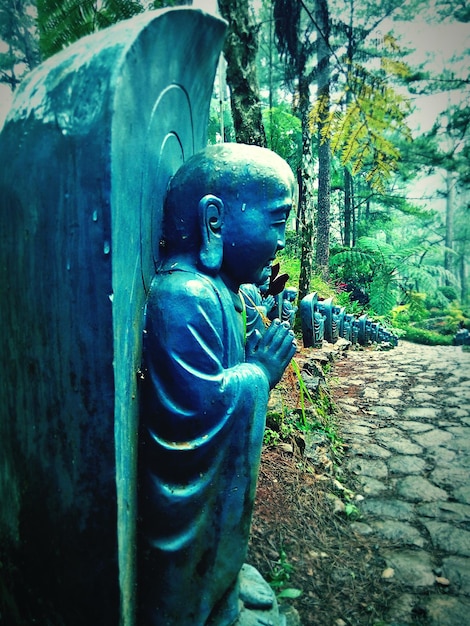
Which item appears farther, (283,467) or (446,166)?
(446,166)

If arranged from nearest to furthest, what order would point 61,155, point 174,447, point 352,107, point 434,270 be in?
point 61,155 → point 174,447 → point 352,107 → point 434,270

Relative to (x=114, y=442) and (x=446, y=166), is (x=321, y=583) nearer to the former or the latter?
(x=114, y=442)

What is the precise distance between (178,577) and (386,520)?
219cm

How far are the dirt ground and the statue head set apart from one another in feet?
4.85

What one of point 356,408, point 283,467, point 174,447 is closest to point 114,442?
point 174,447

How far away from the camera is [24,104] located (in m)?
0.91

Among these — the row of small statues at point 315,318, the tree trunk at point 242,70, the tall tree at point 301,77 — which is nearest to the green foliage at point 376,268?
the row of small statues at point 315,318

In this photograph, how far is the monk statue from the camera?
1.06 meters

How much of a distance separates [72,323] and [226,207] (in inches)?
23.9

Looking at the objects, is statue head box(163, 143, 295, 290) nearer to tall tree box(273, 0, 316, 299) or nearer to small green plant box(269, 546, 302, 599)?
small green plant box(269, 546, 302, 599)

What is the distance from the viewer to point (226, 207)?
121 centimetres

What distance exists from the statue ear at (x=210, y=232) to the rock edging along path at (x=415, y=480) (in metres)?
2.01

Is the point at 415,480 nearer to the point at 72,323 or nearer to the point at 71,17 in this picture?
the point at 72,323

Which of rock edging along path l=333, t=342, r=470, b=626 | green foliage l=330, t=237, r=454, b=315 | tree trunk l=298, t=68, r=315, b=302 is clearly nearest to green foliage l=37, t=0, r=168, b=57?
rock edging along path l=333, t=342, r=470, b=626
